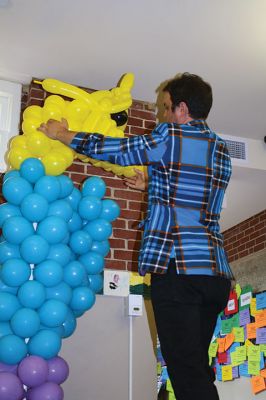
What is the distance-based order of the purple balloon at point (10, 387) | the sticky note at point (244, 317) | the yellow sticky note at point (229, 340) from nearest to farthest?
the purple balloon at point (10, 387)
the sticky note at point (244, 317)
the yellow sticky note at point (229, 340)

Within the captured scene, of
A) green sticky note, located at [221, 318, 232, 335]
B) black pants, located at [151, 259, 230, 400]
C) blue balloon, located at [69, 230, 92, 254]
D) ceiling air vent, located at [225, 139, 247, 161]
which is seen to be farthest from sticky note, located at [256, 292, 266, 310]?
black pants, located at [151, 259, 230, 400]

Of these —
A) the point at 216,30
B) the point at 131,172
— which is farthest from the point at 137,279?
the point at 216,30

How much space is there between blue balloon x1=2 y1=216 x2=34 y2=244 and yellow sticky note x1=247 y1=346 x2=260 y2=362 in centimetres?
298

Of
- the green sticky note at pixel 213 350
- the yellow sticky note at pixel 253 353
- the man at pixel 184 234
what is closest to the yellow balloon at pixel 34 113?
the man at pixel 184 234

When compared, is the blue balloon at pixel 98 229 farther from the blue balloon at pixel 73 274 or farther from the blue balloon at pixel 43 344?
the blue balloon at pixel 43 344

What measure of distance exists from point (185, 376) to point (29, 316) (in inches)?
30.5

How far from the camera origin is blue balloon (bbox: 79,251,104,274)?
93.6 inches

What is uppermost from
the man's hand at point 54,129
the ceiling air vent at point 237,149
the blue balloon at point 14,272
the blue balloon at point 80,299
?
the ceiling air vent at point 237,149

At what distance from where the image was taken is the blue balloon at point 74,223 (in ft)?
7.74

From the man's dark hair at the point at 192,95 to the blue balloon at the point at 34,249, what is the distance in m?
0.78

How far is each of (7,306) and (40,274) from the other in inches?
7.1

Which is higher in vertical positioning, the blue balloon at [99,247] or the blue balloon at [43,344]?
the blue balloon at [99,247]

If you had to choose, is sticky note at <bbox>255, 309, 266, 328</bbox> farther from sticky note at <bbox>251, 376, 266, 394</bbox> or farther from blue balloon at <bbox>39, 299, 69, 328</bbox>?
blue balloon at <bbox>39, 299, 69, 328</bbox>

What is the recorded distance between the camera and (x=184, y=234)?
159 cm
